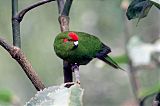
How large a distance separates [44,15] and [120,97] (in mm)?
2554

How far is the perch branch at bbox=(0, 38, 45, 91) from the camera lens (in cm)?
87

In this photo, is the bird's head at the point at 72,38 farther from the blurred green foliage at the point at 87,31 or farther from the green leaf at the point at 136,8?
the blurred green foliage at the point at 87,31

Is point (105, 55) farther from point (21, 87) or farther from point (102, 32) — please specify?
point (21, 87)

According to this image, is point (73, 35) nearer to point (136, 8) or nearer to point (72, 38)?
point (72, 38)

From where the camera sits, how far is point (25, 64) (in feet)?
2.91

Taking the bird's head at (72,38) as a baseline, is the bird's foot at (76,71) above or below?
below

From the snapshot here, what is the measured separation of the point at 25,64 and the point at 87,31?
207 inches

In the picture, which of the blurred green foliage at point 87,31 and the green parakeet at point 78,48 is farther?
the blurred green foliage at point 87,31

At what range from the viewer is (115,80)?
5637mm

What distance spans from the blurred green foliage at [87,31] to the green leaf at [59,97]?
12.0ft

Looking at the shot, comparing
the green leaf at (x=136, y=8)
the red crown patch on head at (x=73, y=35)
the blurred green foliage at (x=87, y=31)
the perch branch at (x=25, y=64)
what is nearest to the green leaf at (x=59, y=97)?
the perch branch at (x=25, y=64)

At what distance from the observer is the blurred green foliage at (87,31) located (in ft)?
18.0

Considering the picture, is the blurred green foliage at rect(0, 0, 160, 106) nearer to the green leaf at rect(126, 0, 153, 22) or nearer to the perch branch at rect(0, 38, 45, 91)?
the green leaf at rect(126, 0, 153, 22)

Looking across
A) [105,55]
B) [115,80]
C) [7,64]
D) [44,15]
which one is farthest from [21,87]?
[105,55]
